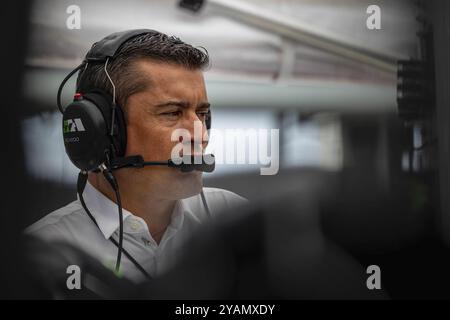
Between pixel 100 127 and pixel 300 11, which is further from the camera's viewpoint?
pixel 300 11

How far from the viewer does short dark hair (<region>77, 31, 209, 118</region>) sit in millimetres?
1534

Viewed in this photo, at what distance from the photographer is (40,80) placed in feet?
5.47

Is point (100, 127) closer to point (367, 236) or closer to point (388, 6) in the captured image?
point (367, 236)

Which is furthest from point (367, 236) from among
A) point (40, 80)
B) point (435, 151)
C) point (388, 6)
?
point (40, 80)

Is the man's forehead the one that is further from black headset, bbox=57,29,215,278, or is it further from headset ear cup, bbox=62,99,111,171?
headset ear cup, bbox=62,99,111,171

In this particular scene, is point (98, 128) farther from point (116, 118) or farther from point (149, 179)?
point (149, 179)

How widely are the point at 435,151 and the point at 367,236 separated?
381 mm

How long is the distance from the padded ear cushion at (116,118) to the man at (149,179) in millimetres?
21

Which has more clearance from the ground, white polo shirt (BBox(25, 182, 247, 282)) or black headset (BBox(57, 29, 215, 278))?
black headset (BBox(57, 29, 215, 278))

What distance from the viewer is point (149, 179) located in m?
1.57

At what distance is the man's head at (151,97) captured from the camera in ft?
5.04
